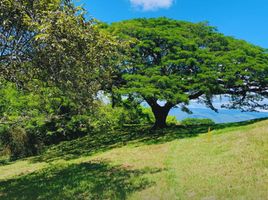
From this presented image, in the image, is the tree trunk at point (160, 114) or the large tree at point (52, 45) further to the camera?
the tree trunk at point (160, 114)

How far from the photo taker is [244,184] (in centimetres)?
1457

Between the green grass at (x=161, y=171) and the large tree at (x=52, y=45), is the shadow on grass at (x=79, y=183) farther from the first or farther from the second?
the large tree at (x=52, y=45)

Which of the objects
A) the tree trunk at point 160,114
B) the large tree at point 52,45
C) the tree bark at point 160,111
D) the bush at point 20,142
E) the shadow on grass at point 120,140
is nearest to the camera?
the large tree at point 52,45

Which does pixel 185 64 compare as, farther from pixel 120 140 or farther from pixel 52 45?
pixel 52 45

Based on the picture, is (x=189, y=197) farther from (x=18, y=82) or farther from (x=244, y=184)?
(x=18, y=82)

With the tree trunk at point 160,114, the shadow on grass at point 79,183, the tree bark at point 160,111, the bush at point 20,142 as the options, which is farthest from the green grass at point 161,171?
the bush at point 20,142

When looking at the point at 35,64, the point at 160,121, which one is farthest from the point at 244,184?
the point at 160,121

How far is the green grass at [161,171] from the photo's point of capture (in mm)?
14734

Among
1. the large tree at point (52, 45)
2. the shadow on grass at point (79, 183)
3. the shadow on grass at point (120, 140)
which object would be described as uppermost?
the large tree at point (52, 45)

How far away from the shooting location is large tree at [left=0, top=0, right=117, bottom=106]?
1379 cm

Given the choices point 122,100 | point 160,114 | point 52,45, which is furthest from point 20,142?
point 52,45

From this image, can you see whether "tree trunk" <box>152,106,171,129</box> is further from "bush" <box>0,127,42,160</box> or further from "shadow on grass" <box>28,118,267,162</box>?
"bush" <box>0,127,42,160</box>

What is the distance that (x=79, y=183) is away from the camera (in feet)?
60.1

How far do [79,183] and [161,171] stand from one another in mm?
3744
